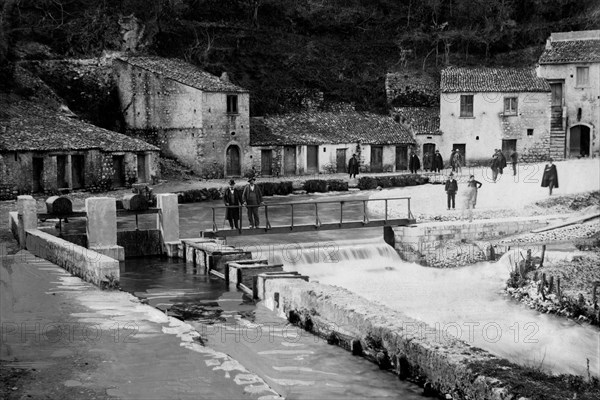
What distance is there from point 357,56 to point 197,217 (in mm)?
28373

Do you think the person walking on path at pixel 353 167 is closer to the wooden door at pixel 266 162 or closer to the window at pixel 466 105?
the wooden door at pixel 266 162

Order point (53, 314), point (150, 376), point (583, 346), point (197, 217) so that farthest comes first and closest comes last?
point (197, 217) < point (583, 346) < point (53, 314) < point (150, 376)

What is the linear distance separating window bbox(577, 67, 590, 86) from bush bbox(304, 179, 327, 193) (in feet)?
54.2

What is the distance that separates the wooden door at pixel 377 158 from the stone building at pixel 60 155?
1248 cm

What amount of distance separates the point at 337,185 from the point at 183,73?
946 centimetres

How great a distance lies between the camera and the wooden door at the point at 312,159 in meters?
50.8

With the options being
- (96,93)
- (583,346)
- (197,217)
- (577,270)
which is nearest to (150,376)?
(583,346)

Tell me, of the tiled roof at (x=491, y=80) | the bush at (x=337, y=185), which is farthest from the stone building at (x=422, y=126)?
the bush at (x=337, y=185)

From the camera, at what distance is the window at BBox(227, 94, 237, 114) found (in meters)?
48.9

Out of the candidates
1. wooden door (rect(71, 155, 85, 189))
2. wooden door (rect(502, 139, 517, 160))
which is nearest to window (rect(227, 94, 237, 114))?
wooden door (rect(71, 155, 85, 189))

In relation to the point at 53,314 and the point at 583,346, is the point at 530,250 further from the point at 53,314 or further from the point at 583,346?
the point at 53,314

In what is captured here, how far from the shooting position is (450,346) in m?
14.9

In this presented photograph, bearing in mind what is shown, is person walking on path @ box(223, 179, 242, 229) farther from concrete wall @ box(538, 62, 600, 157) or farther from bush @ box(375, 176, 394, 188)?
concrete wall @ box(538, 62, 600, 157)

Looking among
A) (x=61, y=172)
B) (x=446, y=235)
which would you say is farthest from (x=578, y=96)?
(x=61, y=172)
